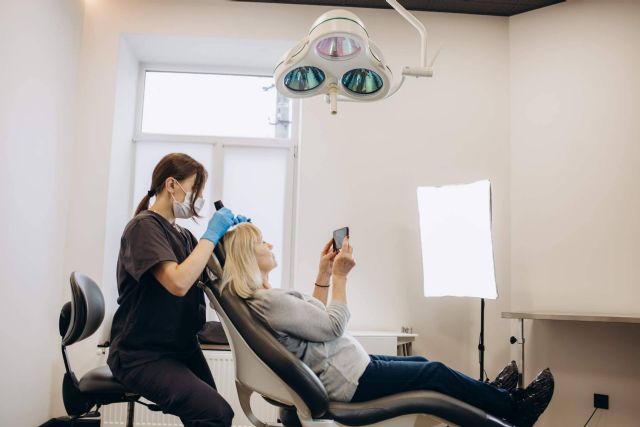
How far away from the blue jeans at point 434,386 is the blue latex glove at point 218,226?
58cm

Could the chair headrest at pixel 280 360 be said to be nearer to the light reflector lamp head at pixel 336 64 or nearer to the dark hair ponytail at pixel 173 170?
the dark hair ponytail at pixel 173 170

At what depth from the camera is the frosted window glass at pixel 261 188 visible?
3.30m

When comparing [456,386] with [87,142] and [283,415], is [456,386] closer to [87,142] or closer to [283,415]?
[283,415]

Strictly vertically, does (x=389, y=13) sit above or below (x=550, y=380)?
above

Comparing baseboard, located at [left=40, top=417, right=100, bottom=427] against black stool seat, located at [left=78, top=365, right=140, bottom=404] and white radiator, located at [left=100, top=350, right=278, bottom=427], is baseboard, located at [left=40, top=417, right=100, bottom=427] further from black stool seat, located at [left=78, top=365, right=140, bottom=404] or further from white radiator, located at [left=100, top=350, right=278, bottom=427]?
black stool seat, located at [left=78, top=365, right=140, bottom=404]

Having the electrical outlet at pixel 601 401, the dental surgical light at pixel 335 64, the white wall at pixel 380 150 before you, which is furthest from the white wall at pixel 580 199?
the dental surgical light at pixel 335 64

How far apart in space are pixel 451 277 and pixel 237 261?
4.59ft

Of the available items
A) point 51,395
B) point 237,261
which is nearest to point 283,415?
point 237,261

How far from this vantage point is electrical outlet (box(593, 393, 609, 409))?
2.74 metres

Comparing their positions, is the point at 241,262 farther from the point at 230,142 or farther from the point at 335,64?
the point at 230,142

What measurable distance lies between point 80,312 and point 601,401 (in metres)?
2.52

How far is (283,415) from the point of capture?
65.6 inches

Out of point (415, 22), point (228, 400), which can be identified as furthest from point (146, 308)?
point (228, 400)

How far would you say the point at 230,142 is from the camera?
10.9 feet
